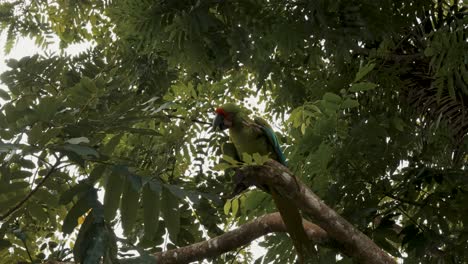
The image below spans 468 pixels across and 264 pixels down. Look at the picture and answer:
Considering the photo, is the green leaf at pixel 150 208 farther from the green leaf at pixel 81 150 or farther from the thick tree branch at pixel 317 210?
the thick tree branch at pixel 317 210

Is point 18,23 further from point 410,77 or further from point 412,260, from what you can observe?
point 412,260

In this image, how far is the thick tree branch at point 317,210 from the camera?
6.33ft

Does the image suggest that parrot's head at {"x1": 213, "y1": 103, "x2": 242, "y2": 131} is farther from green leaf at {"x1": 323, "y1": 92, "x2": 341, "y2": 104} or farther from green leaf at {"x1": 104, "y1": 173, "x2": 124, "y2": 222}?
green leaf at {"x1": 104, "y1": 173, "x2": 124, "y2": 222}

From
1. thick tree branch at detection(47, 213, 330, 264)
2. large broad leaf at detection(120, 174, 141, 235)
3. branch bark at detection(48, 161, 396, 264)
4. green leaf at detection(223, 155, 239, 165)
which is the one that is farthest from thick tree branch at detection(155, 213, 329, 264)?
large broad leaf at detection(120, 174, 141, 235)

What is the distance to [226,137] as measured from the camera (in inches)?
124

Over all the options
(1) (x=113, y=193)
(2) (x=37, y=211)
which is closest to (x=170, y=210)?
(1) (x=113, y=193)

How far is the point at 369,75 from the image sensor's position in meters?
2.86

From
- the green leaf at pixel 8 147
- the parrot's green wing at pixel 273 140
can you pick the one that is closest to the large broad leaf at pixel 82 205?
the green leaf at pixel 8 147

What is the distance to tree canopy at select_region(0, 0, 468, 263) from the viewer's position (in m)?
1.49

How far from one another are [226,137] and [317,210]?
1.27m

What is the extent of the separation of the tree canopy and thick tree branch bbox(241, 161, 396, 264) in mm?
146

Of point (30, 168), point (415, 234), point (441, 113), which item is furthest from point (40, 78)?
point (441, 113)

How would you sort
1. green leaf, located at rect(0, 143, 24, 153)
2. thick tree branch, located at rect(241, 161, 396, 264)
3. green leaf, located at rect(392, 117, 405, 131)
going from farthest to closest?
green leaf, located at rect(392, 117, 405, 131), thick tree branch, located at rect(241, 161, 396, 264), green leaf, located at rect(0, 143, 24, 153)

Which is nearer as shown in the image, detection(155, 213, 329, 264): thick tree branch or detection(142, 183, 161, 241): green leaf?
detection(142, 183, 161, 241): green leaf
